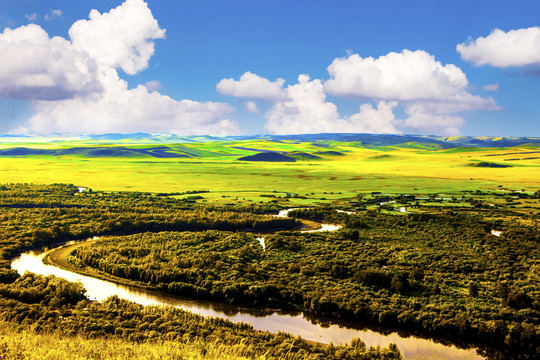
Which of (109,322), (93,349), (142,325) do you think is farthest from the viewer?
(109,322)

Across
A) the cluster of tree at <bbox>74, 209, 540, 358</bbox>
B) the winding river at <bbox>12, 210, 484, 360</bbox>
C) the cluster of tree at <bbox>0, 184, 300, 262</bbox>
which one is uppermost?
the cluster of tree at <bbox>74, 209, 540, 358</bbox>

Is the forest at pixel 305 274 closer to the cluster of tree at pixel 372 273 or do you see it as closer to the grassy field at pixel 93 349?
the cluster of tree at pixel 372 273

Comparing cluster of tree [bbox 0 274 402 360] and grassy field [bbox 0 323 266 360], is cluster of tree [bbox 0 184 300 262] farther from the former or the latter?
grassy field [bbox 0 323 266 360]

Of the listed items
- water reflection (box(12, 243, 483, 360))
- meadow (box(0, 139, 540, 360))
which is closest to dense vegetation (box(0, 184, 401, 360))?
meadow (box(0, 139, 540, 360))

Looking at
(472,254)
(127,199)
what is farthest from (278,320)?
(127,199)

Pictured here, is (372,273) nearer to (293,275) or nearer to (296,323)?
(293,275)

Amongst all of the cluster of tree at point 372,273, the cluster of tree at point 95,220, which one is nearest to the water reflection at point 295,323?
the cluster of tree at point 372,273

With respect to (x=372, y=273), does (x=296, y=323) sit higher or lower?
lower

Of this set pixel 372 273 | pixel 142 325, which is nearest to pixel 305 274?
pixel 372 273
